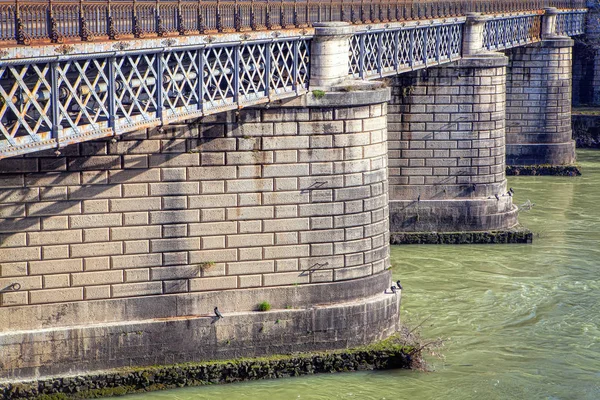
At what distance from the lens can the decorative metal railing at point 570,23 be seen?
58031 mm

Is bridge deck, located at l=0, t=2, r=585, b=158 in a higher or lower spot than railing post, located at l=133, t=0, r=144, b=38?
lower

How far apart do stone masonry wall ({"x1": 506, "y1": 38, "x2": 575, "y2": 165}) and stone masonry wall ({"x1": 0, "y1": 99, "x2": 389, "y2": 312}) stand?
24721 mm

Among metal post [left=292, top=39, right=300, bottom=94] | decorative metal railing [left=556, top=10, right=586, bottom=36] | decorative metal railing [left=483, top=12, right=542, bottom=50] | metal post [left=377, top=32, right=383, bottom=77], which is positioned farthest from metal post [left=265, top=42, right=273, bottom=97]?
decorative metal railing [left=556, top=10, right=586, bottom=36]

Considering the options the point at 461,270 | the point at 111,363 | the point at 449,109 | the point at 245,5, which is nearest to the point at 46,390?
the point at 111,363

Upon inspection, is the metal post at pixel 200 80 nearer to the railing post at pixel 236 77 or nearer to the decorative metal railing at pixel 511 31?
the railing post at pixel 236 77

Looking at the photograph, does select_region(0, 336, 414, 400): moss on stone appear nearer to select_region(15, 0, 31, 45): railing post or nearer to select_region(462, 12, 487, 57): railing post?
select_region(15, 0, 31, 45): railing post

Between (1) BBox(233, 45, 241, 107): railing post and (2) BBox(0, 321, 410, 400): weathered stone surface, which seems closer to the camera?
(2) BBox(0, 321, 410, 400): weathered stone surface

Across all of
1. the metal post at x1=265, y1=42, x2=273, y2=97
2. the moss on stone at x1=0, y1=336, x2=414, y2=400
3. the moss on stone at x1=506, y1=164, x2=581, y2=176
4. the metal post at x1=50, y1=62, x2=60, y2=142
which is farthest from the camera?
the moss on stone at x1=506, y1=164, x2=581, y2=176

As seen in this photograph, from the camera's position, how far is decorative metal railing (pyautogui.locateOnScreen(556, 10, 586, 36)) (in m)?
58.0

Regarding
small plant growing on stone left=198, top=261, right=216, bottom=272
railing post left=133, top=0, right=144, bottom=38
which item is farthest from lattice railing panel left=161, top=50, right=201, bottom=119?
small plant growing on stone left=198, top=261, right=216, bottom=272

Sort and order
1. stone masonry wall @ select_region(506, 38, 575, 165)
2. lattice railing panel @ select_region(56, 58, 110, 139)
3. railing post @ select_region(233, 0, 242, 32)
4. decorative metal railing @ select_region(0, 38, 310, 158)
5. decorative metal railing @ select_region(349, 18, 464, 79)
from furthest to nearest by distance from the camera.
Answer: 1. stone masonry wall @ select_region(506, 38, 575, 165)
2. decorative metal railing @ select_region(349, 18, 464, 79)
3. railing post @ select_region(233, 0, 242, 32)
4. lattice railing panel @ select_region(56, 58, 110, 139)
5. decorative metal railing @ select_region(0, 38, 310, 158)

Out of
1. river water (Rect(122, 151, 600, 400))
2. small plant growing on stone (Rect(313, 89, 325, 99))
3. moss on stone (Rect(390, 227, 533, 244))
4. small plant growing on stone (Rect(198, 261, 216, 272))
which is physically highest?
small plant growing on stone (Rect(313, 89, 325, 99))

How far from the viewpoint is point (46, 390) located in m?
22.4

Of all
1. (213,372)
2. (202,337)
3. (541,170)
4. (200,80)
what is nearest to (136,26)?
(200,80)
